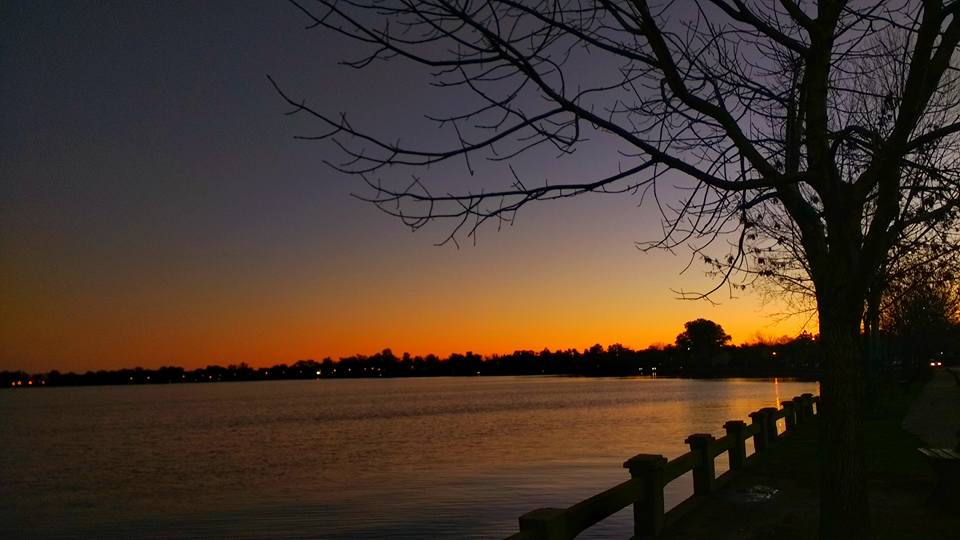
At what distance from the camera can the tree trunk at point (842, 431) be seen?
7246 millimetres

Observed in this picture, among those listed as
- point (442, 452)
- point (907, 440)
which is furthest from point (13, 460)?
point (907, 440)

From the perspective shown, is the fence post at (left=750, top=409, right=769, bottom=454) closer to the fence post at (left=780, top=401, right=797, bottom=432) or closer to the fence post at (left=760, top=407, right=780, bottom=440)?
the fence post at (left=760, top=407, right=780, bottom=440)

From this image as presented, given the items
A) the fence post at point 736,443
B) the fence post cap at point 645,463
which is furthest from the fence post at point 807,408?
the fence post cap at point 645,463

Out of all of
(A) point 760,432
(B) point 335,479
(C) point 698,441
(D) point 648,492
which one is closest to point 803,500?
(C) point 698,441

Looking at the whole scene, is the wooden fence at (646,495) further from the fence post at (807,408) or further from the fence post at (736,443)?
the fence post at (807,408)

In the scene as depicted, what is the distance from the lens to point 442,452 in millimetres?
43094

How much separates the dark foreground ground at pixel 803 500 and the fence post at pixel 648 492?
0.33 m

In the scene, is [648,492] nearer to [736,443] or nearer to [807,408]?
[736,443]

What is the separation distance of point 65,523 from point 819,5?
26.8m

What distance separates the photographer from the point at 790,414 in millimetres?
20875

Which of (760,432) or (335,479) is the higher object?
(760,432)

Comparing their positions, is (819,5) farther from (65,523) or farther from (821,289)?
(65,523)

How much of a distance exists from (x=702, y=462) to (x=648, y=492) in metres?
2.77

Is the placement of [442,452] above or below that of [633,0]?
below
